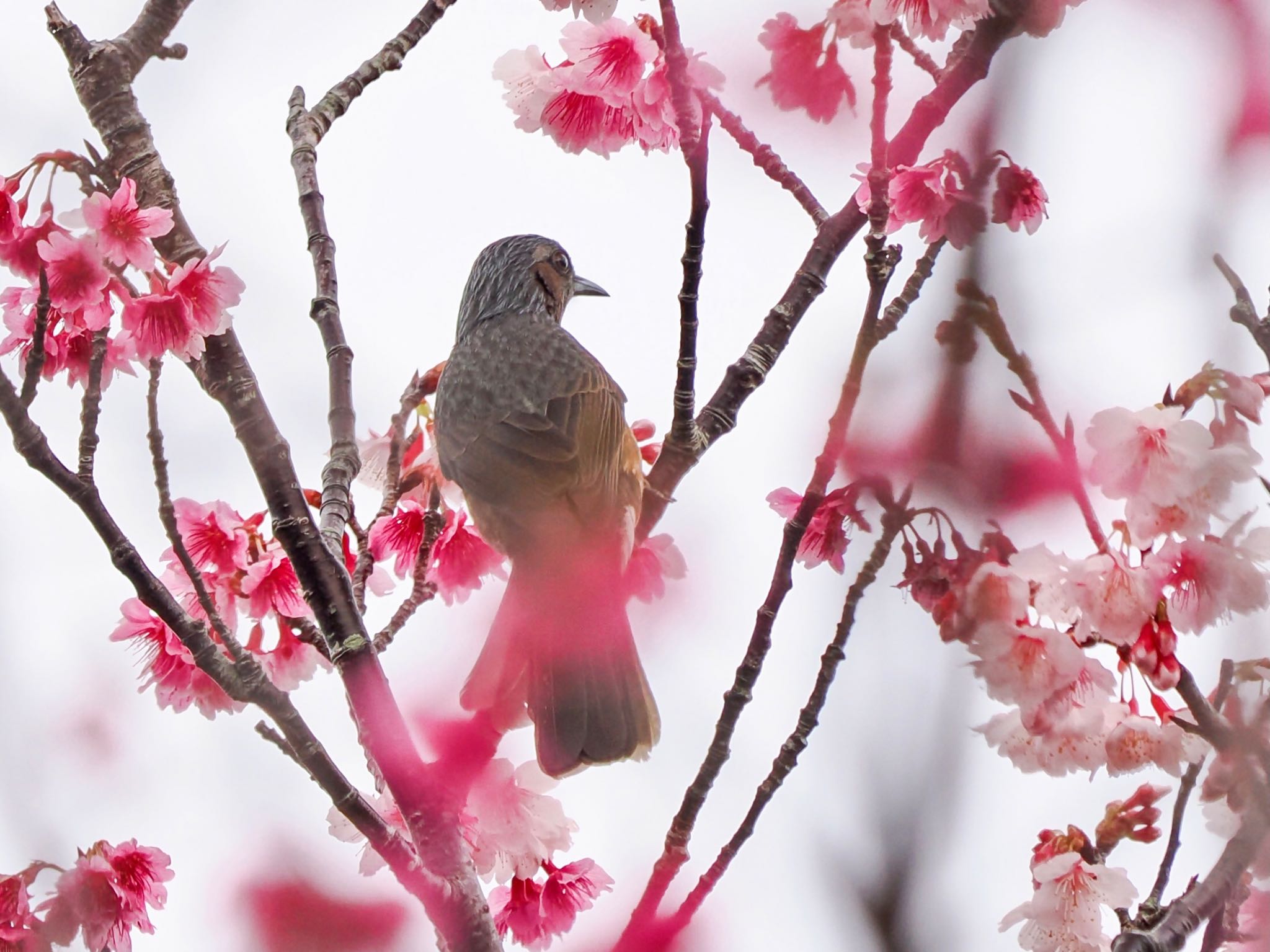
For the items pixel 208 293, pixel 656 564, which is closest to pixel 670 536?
pixel 656 564

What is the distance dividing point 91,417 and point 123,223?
514 mm

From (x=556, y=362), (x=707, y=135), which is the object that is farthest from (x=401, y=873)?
(x=556, y=362)

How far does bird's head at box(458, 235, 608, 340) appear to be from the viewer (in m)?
4.99

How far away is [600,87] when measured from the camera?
2.90 metres

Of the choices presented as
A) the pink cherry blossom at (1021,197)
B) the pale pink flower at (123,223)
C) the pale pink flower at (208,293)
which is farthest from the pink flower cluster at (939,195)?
the pale pink flower at (123,223)

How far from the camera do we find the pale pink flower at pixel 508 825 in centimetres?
276

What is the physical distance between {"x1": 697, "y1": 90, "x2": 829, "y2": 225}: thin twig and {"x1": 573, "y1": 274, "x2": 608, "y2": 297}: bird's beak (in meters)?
2.17

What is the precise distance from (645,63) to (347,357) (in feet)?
3.05

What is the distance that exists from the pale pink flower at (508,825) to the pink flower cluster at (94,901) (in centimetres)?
66

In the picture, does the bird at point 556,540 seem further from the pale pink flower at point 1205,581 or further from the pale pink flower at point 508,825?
the pale pink flower at point 1205,581

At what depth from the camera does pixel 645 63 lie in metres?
2.94

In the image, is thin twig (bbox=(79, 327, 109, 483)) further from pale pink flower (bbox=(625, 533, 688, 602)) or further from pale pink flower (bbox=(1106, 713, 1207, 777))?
pale pink flower (bbox=(1106, 713, 1207, 777))

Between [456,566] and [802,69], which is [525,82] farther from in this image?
[456,566]

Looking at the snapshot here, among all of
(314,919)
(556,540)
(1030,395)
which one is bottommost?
(314,919)
